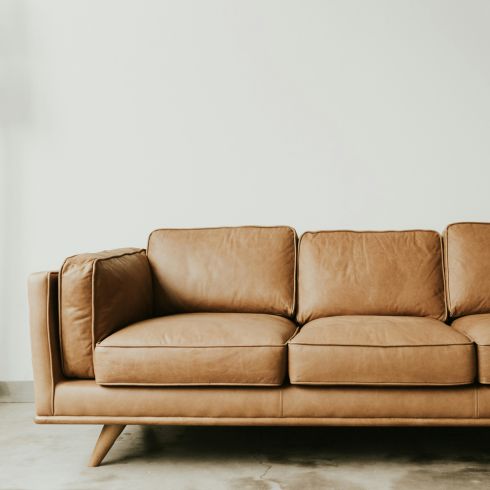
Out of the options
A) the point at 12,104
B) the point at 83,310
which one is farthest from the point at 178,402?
the point at 12,104

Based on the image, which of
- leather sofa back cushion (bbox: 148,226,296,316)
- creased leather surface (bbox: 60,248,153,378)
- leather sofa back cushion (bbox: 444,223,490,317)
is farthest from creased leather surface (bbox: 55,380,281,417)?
leather sofa back cushion (bbox: 444,223,490,317)

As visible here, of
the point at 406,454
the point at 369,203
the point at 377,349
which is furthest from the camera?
Answer: the point at 369,203

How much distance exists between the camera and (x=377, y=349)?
1.90m

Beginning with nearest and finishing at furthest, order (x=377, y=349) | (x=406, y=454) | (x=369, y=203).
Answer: (x=377, y=349), (x=406, y=454), (x=369, y=203)

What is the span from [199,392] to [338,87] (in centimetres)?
169

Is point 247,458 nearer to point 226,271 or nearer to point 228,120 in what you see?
point 226,271

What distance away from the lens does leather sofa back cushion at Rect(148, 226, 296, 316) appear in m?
2.51

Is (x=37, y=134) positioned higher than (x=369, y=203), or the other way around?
(x=37, y=134)

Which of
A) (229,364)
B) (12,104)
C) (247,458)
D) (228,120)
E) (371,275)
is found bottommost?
(247,458)

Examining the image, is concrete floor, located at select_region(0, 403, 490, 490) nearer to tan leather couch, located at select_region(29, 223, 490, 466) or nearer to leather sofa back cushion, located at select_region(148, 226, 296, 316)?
tan leather couch, located at select_region(29, 223, 490, 466)

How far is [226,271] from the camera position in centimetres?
254

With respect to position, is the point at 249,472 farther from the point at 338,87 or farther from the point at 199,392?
the point at 338,87

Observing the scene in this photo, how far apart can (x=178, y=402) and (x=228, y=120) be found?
1.52 meters

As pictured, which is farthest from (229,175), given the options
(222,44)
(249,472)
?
(249,472)
